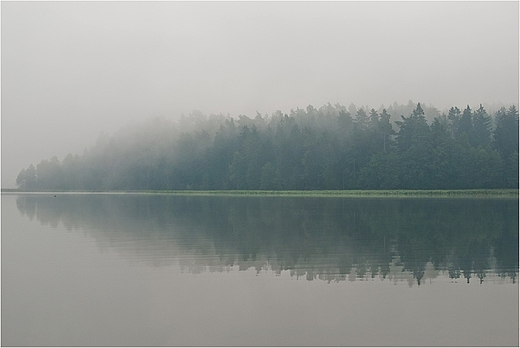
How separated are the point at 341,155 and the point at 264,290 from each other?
311 feet

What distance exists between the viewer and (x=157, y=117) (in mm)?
189750

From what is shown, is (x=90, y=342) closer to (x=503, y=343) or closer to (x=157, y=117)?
(x=503, y=343)

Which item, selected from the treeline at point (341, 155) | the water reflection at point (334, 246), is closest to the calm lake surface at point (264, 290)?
the water reflection at point (334, 246)

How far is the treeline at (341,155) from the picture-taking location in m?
93.9

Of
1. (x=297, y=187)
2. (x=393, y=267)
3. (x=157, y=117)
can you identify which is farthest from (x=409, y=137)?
(x=157, y=117)

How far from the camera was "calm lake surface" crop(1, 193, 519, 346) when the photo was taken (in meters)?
10.9

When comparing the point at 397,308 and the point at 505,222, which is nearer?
the point at 397,308

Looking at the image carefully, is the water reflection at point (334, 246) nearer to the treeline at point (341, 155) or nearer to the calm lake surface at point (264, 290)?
the calm lake surface at point (264, 290)

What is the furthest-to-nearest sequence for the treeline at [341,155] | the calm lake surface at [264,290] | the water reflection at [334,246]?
1. the treeline at [341,155]
2. the water reflection at [334,246]
3. the calm lake surface at [264,290]

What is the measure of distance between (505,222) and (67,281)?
27545 mm

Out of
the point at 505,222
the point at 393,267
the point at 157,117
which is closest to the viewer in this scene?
the point at 393,267

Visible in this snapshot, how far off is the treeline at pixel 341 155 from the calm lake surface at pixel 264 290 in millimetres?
70552

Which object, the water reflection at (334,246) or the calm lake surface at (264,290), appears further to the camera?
the water reflection at (334,246)

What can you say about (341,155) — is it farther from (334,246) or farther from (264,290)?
(264,290)
